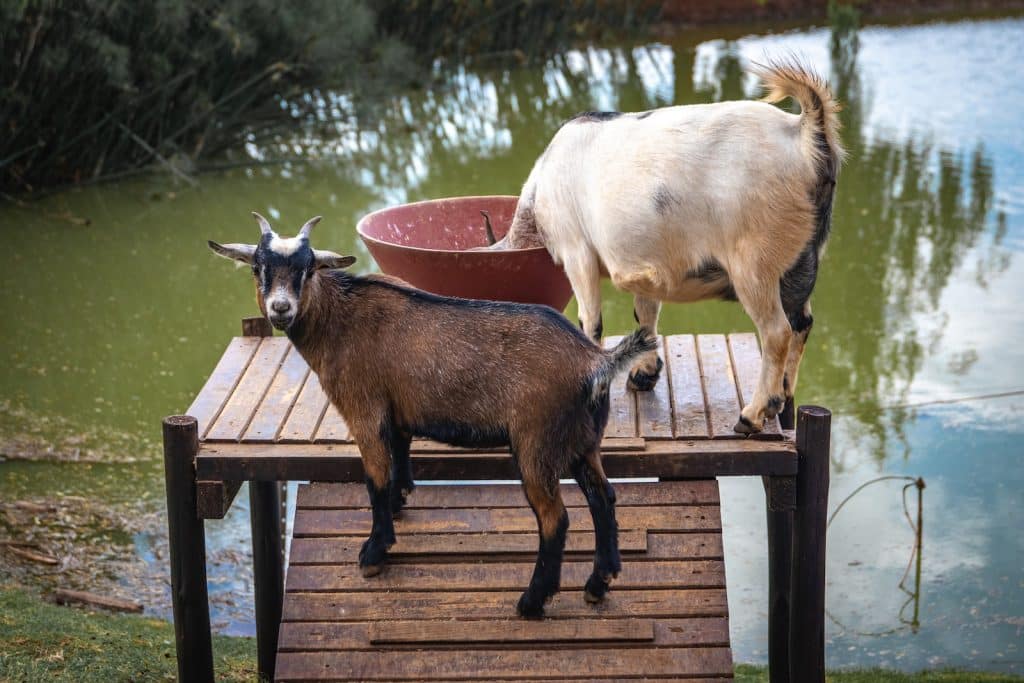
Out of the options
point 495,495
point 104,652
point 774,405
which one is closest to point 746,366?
point 774,405

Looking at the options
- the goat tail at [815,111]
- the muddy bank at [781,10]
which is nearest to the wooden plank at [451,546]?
the goat tail at [815,111]

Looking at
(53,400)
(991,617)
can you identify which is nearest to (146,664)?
(53,400)

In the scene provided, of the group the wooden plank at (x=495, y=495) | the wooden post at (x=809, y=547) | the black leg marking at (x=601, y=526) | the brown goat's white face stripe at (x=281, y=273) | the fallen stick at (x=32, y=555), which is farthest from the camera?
the fallen stick at (x=32, y=555)

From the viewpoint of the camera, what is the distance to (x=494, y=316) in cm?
461

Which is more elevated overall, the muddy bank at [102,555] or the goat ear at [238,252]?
the goat ear at [238,252]

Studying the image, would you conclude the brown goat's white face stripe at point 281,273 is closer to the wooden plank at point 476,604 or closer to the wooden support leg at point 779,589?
the wooden plank at point 476,604

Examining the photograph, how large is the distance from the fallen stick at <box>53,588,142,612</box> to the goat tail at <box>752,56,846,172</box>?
13.0 feet

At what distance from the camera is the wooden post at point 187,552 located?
186 inches

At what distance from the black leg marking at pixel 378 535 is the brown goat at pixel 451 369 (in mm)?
13

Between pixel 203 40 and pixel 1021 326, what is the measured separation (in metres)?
7.63

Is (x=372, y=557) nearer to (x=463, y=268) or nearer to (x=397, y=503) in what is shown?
(x=397, y=503)

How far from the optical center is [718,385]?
5.50 metres

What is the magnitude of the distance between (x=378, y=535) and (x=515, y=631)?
2.09ft

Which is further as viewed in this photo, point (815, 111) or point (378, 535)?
point (378, 535)
